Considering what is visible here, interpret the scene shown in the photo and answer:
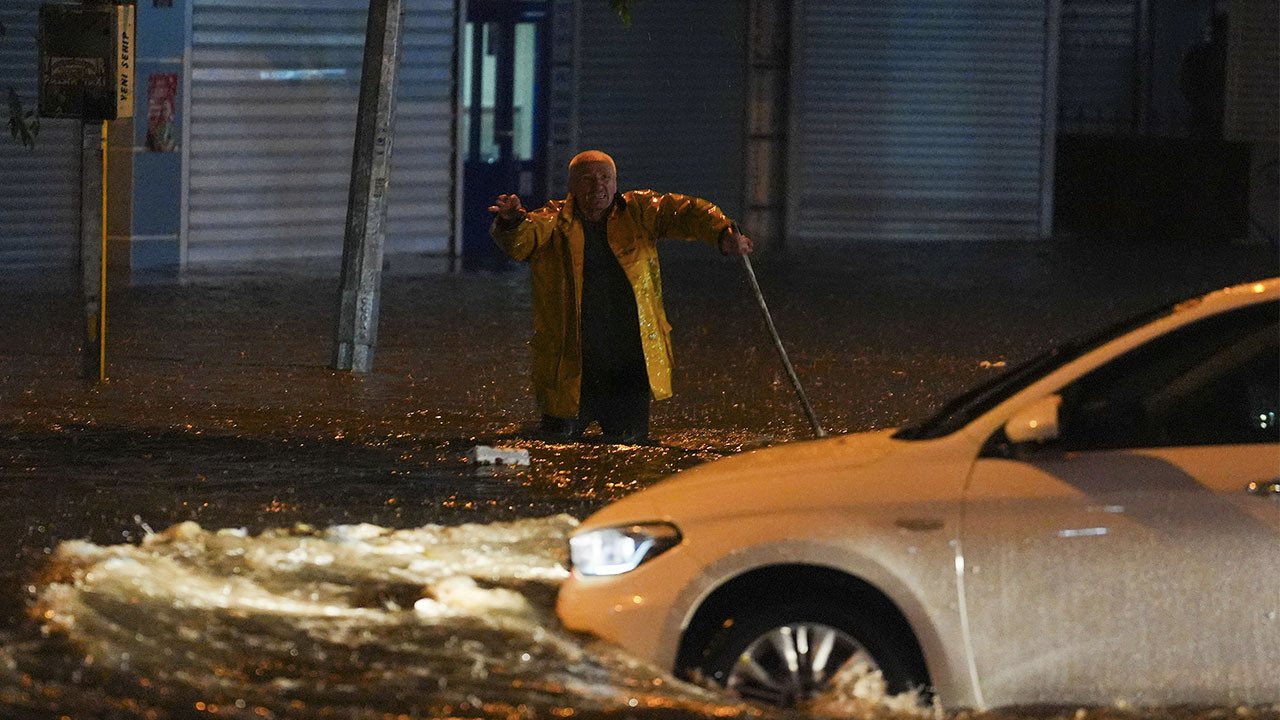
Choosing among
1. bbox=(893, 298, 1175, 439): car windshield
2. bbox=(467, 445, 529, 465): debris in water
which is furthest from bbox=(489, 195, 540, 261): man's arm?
bbox=(893, 298, 1175, 439): car windshield

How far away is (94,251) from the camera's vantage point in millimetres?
11445

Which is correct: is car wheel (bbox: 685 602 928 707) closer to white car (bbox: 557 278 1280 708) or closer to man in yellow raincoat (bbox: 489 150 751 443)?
white car (bbox: 557 278 1280 708)

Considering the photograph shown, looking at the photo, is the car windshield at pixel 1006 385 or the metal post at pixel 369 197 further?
the metal post at pixel 369 197

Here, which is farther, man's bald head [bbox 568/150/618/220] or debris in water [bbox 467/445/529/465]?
debris in water [bbox 467/445/529/465]

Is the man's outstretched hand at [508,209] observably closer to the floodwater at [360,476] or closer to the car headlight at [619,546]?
the floodwater at [360,476]

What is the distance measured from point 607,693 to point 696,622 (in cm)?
36

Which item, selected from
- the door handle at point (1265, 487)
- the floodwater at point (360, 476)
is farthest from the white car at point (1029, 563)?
the floodwater at point (360, 476)

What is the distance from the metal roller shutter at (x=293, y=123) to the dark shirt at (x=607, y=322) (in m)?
11.0

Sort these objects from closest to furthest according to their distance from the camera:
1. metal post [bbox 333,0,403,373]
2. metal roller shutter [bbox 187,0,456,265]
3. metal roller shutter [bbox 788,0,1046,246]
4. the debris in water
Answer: the debris in water → metal post [bbox 333,0,403,373] → metal roller shutter [bbox 187,0,456,265] → metal roller shutter [bbox 788,0,1046,246]

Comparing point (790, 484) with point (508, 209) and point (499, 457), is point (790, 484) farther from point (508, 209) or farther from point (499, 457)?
point (499, 457)

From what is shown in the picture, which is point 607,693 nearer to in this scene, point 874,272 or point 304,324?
point 304,324

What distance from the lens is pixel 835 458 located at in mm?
5258

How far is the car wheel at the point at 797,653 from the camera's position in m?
4.87

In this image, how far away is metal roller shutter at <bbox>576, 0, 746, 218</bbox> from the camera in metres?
24.3
